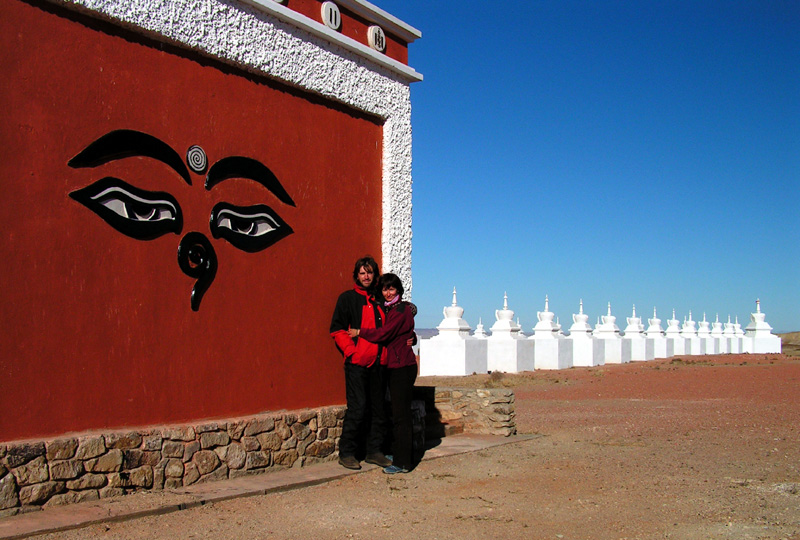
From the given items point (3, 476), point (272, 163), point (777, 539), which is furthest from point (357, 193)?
point (777, 539)

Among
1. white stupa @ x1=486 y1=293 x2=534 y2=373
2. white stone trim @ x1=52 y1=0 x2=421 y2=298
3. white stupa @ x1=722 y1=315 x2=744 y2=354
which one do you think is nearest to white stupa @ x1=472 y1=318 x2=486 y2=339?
white stupa @ x1=486 y1=293 x2=534 y2=373

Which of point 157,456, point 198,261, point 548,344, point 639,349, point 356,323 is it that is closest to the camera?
point 157,456

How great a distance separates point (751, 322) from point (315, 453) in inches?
1319

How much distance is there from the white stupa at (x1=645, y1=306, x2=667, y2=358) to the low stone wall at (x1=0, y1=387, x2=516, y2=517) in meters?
21.3

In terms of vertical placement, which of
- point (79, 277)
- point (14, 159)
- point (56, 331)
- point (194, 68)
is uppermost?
point (194, 68)

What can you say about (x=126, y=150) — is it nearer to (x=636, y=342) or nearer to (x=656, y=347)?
(x=636, y=342)

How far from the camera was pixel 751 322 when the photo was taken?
115ft

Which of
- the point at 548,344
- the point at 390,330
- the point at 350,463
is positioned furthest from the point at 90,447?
the point at 548,344

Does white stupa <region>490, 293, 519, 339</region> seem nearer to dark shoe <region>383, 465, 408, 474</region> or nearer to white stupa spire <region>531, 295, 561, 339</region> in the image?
white stupa spire <region>531, 295, 561, 339</region>

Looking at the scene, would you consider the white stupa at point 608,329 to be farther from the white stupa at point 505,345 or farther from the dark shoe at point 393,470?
the dark shoe at point 393,470

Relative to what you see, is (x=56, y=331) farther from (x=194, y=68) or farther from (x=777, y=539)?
(x=777, y=539)

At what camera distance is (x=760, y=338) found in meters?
34.2

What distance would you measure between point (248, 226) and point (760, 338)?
33622 mm

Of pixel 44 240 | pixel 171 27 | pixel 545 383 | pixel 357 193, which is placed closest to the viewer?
pixel 44 240
